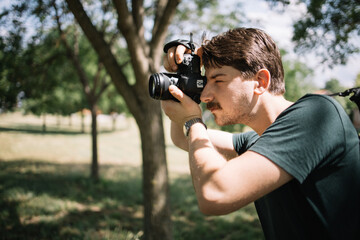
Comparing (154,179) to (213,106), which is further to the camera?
(154,179)

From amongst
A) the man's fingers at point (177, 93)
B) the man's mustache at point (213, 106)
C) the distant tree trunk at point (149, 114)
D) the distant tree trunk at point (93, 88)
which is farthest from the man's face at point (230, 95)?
the distant tree trunk at point (93, 88)

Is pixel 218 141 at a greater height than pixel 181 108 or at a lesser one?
lesser

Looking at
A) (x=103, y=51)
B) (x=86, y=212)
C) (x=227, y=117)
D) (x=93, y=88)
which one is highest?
(x=93, y=88)

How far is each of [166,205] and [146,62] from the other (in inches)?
84.1

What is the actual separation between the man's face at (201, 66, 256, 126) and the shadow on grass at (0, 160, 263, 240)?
101 inches

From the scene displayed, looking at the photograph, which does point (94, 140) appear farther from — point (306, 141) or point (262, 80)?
point (306, 141)

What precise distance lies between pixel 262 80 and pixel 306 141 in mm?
499

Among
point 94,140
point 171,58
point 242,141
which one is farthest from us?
point 94,140

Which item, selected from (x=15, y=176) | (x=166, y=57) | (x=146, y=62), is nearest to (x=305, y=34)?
(x=146, y=62)

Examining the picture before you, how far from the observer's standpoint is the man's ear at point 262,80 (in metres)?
1.36

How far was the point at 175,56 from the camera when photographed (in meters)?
1.62

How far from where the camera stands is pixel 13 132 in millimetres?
13172

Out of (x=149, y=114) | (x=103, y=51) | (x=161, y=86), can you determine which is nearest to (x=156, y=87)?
(x=161, y=86)

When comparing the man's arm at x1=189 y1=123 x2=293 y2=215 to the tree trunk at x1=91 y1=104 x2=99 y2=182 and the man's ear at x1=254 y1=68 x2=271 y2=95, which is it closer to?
the man's ear at x1=254 y1=68 x2=271 y2=95
